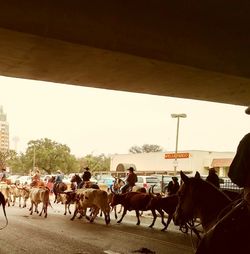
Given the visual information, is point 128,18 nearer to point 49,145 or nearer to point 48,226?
point 48,226

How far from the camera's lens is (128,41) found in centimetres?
1332

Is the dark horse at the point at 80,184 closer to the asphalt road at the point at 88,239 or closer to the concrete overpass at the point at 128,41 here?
the asphalt road at the point at 88,239

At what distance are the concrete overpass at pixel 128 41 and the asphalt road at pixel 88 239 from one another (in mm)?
4977

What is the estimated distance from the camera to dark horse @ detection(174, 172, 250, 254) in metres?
5.25

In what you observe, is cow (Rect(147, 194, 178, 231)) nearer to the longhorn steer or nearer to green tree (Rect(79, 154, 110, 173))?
the longhorn steer

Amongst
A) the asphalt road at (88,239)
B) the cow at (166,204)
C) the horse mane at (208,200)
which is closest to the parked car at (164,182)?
the cow at (166,204)

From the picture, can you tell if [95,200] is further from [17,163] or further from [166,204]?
[17,163]

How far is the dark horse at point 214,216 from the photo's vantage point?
5250mm

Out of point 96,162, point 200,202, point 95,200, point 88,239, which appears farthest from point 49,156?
point 200,202

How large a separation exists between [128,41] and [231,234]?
8.73m

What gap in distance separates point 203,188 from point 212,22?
8.24 meters

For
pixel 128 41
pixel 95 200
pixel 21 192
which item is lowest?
pixel 21 192

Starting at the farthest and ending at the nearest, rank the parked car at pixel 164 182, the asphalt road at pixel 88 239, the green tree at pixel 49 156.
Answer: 1. the green tree at pixel 49 156
2. the parked car at pixel 164 182
3. the asphalt road at pixel 88 239

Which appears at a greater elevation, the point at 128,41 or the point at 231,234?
the point at 128,41
